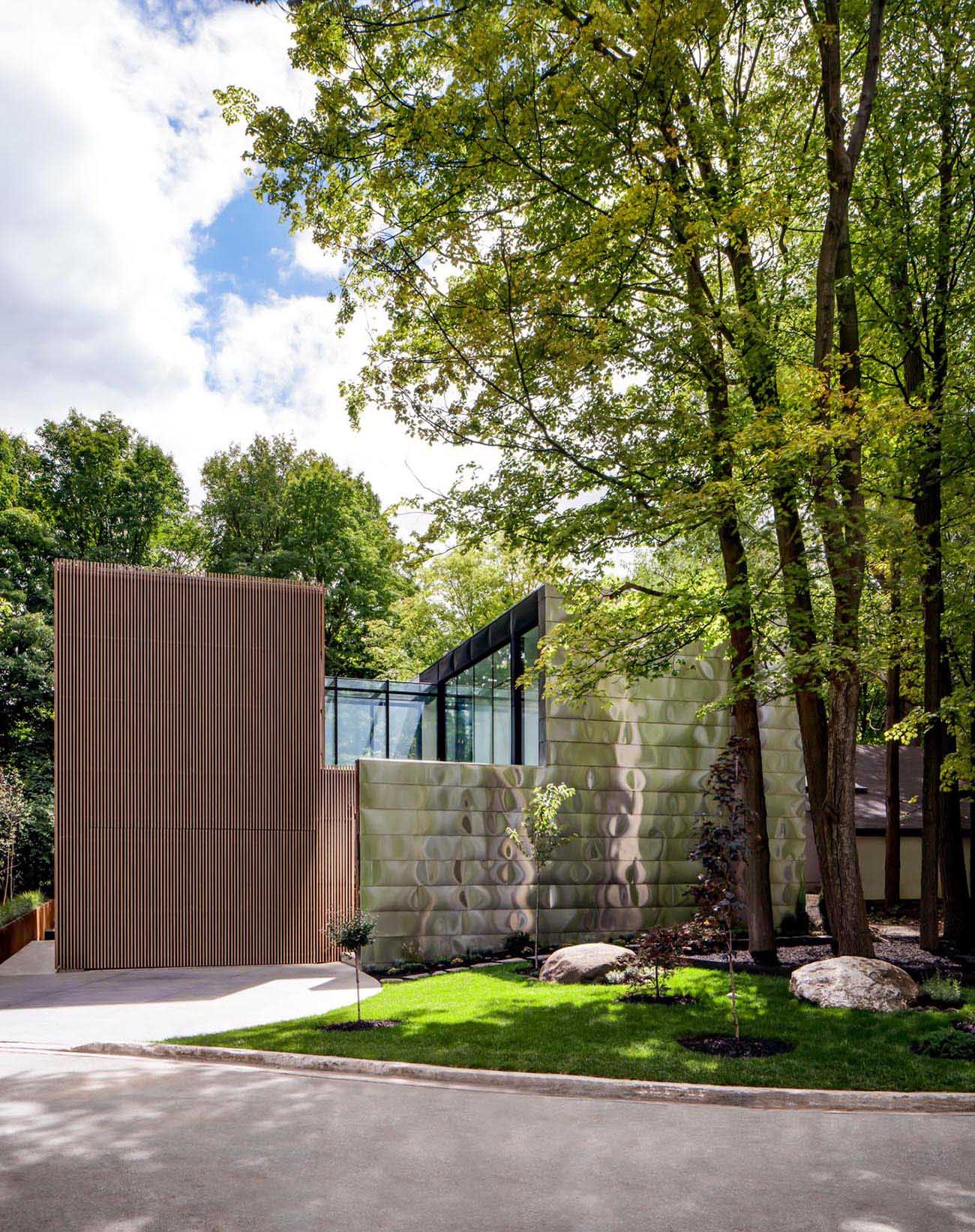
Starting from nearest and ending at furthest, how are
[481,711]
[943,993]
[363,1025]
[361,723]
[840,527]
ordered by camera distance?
[363,1025]
[943,993]
[840,527]
[481,711]
[361,723]

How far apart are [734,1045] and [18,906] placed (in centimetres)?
1784

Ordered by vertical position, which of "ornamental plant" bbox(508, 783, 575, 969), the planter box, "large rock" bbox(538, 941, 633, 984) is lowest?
the planter box

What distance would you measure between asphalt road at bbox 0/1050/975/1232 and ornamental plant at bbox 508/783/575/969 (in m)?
7.57

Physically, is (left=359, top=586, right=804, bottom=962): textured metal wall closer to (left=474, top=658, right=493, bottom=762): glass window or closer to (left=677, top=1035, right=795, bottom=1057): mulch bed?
(left=474, top=658, right=493, bottom=762): glass window

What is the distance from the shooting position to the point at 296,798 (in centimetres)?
1762

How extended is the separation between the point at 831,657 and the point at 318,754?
375 inches

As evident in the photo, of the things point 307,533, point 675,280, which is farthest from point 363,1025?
point 307,533

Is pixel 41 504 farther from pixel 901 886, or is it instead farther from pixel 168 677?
pixel 901 886

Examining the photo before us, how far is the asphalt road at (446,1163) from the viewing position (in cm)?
495

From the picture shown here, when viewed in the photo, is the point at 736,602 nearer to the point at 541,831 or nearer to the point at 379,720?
the point at 541,831

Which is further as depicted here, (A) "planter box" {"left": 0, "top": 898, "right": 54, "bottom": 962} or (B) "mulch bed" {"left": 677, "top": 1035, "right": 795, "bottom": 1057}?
(A) "planter box" {"left": 0, "top": 898, "right": 54, "bottom": 962}

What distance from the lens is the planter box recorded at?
18.2 meters

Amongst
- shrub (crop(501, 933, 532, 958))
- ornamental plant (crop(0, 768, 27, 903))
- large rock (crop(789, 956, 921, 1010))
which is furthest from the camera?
ornamental plant (crop(0, 768, 27, 903))

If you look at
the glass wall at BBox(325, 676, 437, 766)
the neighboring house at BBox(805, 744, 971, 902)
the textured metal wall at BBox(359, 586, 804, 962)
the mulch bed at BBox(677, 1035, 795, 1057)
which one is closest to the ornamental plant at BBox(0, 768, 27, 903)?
the glass wall at BBox(325, 676, 437, 766)
